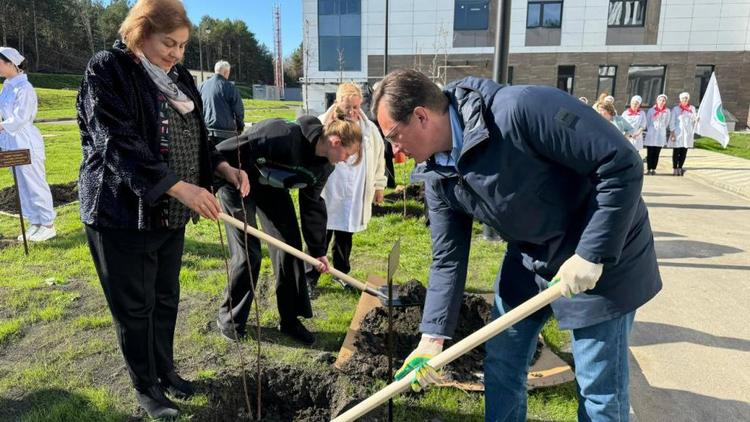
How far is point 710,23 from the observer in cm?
2420

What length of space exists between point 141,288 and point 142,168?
63 centimetres

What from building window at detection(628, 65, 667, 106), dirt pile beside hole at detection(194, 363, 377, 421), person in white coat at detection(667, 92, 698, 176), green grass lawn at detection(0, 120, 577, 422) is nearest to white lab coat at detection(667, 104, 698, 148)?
person in white coat at detection(667, 92, 698, 176)

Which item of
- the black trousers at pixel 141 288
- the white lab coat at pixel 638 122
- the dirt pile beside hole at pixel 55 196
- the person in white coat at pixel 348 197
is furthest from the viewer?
the white lab coat at pixel 638 122

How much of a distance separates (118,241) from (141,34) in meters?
0.92

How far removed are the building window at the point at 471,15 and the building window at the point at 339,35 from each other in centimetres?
516

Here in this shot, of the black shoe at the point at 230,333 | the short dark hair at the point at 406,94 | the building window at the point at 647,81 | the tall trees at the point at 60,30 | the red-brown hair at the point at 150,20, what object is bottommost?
the black shoe at the point at 230,333

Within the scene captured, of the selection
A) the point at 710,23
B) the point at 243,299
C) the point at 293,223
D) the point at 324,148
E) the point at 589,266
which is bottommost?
the point at 243,299

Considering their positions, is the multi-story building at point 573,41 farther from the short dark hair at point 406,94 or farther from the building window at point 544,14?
the short dark hair at point 406,94

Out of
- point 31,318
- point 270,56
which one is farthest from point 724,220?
point 270,56

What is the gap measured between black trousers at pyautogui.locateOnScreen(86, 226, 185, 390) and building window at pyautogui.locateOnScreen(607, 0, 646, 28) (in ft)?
90.3

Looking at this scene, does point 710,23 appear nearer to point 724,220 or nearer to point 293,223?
point 724,220

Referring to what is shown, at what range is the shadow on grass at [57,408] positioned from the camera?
2588 millimetres

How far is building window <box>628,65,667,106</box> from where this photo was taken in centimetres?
2519

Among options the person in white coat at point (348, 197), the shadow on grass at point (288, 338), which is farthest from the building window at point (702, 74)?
the shadow on grass at point (288, 338)
